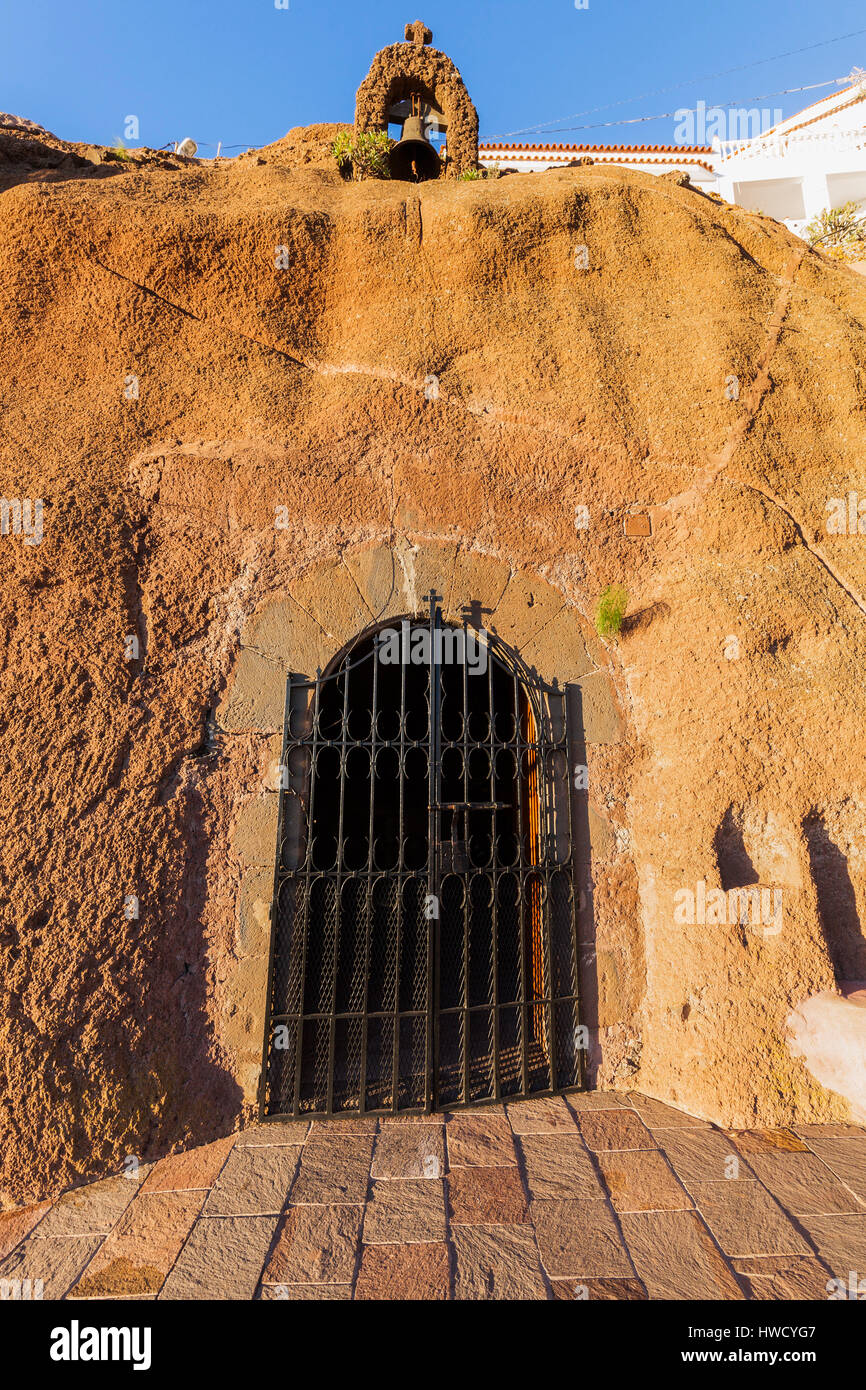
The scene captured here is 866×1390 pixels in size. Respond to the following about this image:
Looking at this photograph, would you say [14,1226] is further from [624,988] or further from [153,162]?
[153,162]

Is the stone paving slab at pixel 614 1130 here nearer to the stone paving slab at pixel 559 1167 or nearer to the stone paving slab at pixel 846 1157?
the stone paving slab at pixel 559 1167

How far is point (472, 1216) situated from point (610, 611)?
2848 mm

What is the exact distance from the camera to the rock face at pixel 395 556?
326cm

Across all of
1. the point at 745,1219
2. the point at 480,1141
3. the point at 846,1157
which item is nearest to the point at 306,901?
the point at 480,1141

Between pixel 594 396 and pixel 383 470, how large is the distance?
1291mm

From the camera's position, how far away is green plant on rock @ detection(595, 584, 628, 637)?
3.99m

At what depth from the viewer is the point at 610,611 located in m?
3.99

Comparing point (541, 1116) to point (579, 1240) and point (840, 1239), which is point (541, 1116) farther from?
point (840, 1239)

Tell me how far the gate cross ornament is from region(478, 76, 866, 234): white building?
11146 millimetres

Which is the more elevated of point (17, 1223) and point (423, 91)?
point (423, 91)

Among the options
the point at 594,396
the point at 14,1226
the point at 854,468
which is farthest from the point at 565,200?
the point at 14,1226

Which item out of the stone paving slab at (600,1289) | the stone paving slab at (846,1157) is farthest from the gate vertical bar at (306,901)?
the stone paving slab at (846,1157)

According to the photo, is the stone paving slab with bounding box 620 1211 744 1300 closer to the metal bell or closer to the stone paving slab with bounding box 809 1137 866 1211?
the stone paving slab with bounding box 809 1137 866 1211

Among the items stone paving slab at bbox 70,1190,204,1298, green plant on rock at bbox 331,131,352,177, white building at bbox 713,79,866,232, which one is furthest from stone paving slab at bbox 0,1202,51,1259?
white building at bbox 713,79,866,232
